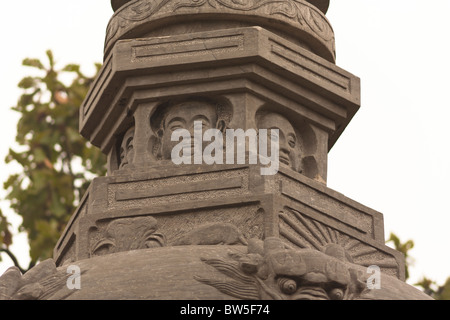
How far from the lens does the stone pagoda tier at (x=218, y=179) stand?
10.3m

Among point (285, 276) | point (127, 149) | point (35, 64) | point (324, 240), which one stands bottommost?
point (285, 276)

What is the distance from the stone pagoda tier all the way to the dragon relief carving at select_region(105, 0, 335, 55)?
0.01 m

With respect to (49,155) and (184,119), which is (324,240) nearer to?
(184,119)

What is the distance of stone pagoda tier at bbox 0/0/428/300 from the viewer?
10273 millimetres

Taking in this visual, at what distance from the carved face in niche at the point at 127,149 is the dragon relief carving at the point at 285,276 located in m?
2.26

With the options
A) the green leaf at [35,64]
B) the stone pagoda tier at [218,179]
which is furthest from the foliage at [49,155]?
the stone pagoda tier at [218,179]

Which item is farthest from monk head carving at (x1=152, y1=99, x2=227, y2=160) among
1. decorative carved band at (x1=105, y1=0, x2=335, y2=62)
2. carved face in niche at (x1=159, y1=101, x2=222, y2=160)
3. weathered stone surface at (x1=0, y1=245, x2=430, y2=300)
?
weathered stone surface at (x1=0, y1=245, x2=430, y2=300)

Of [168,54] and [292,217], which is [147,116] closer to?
[168,54]

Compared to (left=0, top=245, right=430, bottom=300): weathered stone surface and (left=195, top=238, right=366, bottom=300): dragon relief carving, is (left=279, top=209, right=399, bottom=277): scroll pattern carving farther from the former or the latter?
(left=195, top=238, right=366, bottom=300): dragon relief carving

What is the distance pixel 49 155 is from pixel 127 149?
8.00 meters

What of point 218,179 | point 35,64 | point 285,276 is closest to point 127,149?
point 218,179

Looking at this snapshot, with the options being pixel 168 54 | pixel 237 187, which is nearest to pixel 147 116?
pixel 168 54

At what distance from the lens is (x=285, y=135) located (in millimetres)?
12211

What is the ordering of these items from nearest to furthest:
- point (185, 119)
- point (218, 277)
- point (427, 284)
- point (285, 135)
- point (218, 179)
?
point (218, 277)
point (218, 179)
point (185, 119)
point (285, 135)
point (427, 284)
